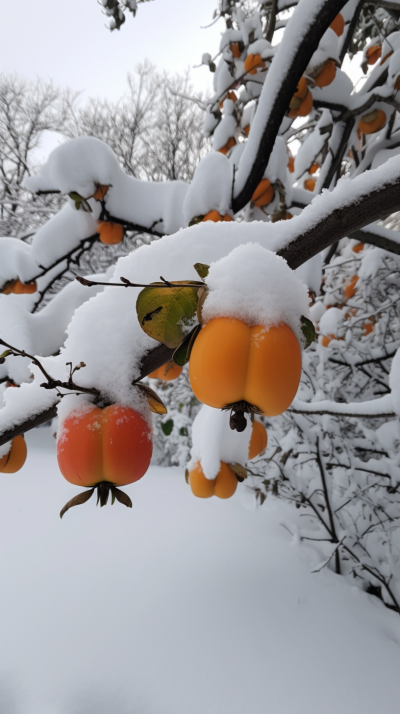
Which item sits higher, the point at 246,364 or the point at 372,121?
the point at 372,121

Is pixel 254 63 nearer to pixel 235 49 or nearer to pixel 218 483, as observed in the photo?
pixel 235 49

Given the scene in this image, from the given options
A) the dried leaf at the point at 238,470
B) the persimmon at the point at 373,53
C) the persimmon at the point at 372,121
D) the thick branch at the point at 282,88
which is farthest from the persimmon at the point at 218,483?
the persimmon at the point at 373,53

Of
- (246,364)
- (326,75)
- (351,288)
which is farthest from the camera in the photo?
(351,288)

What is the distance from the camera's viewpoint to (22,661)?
55.2 inches

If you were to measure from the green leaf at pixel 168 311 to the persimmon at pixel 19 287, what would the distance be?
1.78 m

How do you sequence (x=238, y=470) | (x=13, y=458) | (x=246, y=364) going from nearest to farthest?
(x=246, y=364) < (x=13, y=458) < (x=238, y=470)

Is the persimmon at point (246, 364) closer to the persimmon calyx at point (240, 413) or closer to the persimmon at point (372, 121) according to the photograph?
the persimmon calyx at point (240, 413)

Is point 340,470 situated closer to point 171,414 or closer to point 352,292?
point 352,292

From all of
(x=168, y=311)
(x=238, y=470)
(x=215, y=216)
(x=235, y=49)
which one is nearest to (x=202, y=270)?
(x=168, y=311)

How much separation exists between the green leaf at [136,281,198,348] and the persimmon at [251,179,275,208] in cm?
146

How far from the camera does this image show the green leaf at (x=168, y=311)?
14.3 inches

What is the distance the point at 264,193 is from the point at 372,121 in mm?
750

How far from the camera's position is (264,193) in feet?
5.37

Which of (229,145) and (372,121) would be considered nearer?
(372,121)
